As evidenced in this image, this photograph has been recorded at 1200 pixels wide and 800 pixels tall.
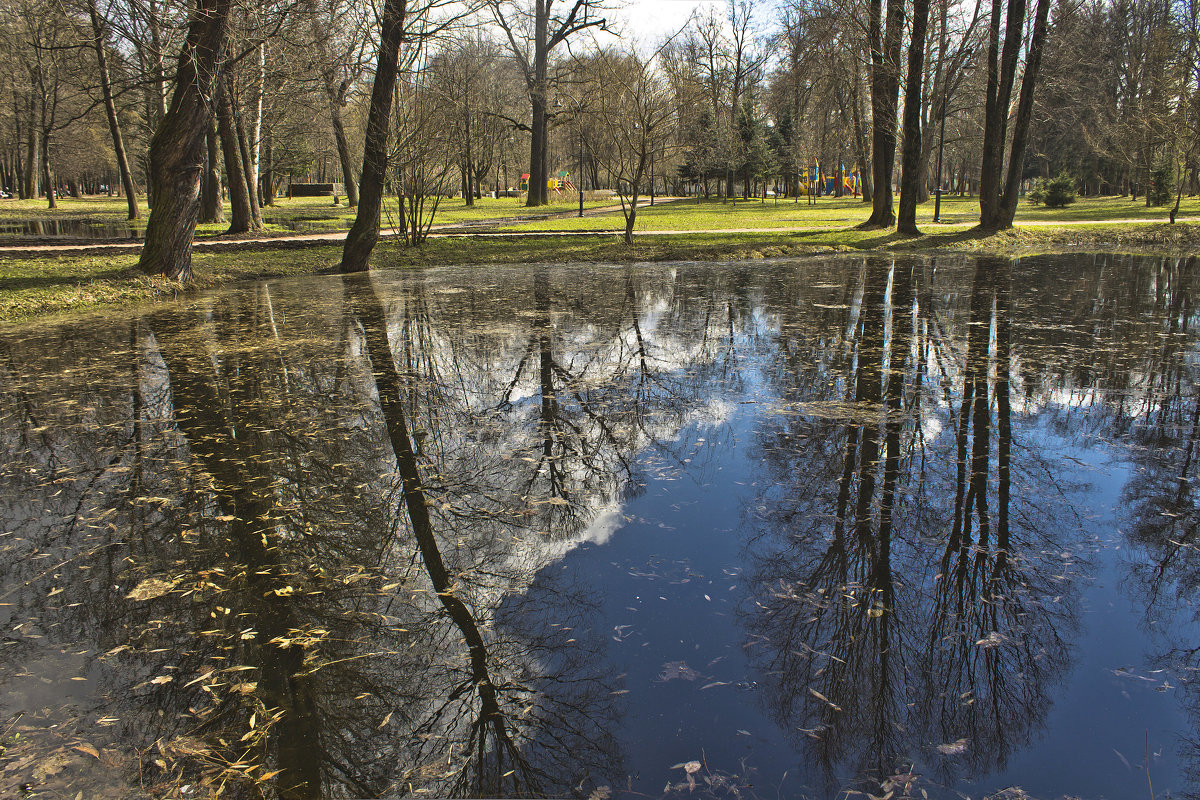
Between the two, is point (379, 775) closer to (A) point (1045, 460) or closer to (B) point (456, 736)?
(B) point (456, 736)

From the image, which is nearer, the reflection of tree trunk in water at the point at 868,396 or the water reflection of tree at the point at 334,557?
the water reflection of tree at the point at 334,557

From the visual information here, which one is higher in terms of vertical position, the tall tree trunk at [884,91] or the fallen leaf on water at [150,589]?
the tall tree trunk at [884,91]

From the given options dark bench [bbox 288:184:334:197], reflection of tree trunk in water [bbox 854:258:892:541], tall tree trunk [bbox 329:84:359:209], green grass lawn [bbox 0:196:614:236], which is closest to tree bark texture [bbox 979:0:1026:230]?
reflection of tree trunk in water [bbox 854:258:892:541]

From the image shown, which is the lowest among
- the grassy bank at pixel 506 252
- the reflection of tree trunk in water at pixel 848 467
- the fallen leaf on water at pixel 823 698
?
the fallen leaf on water at pixel 823 698

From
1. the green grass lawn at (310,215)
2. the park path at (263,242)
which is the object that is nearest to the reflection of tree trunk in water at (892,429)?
the park path at (263,242)

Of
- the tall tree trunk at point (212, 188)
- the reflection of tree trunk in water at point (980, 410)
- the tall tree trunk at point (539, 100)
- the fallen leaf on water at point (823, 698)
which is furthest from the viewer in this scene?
the tall tree trunk at point (539, 100)

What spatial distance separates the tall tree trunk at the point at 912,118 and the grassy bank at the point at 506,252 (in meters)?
0.91

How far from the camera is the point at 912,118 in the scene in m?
21.2

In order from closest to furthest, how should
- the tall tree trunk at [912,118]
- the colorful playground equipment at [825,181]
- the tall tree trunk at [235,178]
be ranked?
the tall tree trunk at [912,118]
the tall tree trunk at [235,178]
the colorful playground equipment at [825,181]

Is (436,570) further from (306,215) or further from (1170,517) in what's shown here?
(306,215)

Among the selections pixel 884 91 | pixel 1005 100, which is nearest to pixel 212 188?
pixel 884 91

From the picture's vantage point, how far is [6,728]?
2.48m

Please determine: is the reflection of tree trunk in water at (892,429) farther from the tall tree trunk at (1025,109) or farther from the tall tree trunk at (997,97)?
the tall tree trunk at (1025,109)

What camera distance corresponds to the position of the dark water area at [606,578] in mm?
2348
